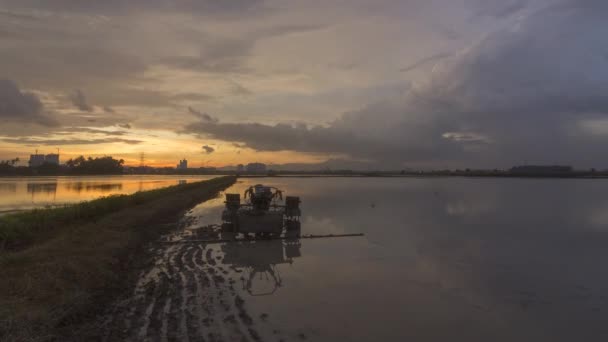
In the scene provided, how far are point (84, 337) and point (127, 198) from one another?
21320 millimetres

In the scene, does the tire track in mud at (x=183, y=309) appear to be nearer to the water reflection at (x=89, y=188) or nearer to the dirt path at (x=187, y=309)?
the dirt path at (x=187, y=309)

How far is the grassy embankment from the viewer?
19.4ft

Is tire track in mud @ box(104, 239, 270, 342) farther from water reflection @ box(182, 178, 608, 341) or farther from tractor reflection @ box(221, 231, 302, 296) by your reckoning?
water reflection @ box(182, 178, 608, 341)

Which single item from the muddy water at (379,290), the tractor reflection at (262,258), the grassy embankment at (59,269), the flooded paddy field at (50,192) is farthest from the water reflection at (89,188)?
the tractor reflection at (262,258)

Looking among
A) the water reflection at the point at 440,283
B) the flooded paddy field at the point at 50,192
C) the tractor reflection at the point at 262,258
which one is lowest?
the tractor reflection at the point at 262,258

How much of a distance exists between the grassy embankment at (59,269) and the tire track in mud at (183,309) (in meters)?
0.58

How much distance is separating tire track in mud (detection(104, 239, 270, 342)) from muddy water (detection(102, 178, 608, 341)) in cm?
2

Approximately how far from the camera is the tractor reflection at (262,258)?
9.68m

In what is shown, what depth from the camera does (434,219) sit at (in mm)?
22875

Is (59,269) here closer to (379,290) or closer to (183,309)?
(183,309)

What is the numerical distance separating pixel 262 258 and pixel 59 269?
5.98 metres

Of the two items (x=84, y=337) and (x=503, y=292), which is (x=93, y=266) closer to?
(x=84, y=337)

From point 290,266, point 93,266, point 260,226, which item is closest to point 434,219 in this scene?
point 260,226

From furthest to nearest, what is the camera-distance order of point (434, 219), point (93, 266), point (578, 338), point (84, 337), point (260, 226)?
point (434, 219) → point (260, 226) → point (93, 266) → point (578, 338) → point (84, 337)
